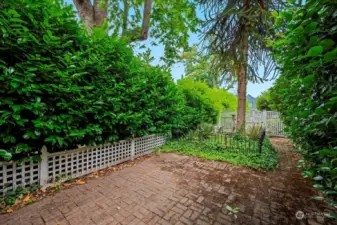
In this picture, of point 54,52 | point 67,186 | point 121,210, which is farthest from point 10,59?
point 121,210

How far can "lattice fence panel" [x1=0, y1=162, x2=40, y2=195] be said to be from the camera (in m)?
2.37

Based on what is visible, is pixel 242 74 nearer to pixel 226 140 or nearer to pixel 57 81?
pixel 226 140

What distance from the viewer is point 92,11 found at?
18.8 feet

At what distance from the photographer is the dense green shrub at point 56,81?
215cm

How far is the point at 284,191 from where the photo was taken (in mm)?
2814

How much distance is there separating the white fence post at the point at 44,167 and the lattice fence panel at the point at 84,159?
0.22 feet

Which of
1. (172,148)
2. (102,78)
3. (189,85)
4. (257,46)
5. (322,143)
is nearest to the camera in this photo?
(322,143)

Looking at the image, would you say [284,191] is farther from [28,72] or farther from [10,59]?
[10,59]

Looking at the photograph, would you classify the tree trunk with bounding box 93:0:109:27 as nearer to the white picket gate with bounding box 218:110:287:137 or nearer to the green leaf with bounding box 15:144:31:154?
the green leaf with bounding box 15:144:31:154

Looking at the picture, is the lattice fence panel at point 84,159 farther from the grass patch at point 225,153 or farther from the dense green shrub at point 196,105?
the dense green shrub at point 196,105

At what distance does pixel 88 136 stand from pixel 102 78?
132 cm

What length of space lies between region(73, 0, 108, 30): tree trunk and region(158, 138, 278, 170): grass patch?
5.52 metres

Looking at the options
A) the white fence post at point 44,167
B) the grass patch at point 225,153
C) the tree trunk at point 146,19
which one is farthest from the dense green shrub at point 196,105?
the white fence post at point 44,167

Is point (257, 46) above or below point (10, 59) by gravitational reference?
above
